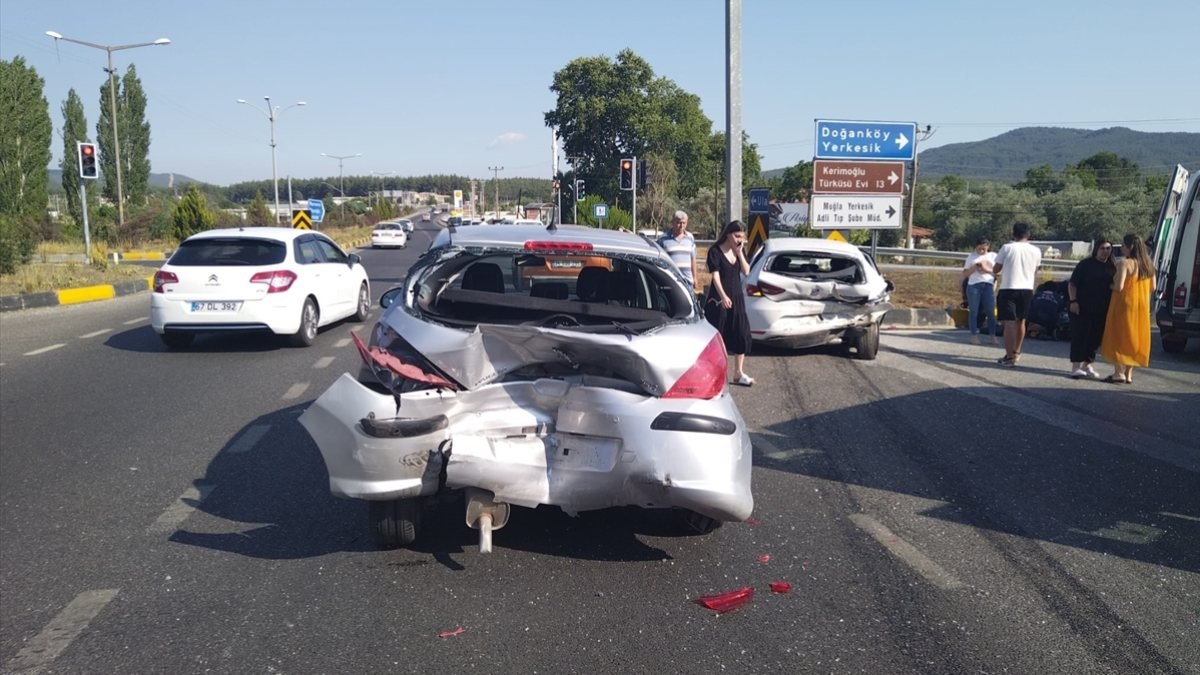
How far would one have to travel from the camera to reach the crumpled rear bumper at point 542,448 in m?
4.52

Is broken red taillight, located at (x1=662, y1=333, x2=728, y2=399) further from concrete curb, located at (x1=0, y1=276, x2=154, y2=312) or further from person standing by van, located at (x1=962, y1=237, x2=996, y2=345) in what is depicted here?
concrete curb, located at (x1=0, y1=276, x2=154, y2=312)

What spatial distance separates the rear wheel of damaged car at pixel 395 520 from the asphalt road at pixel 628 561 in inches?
5.0

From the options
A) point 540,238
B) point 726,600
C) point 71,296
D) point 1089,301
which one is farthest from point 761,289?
point 71,296

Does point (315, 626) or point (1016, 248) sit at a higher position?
point (1016, 248)

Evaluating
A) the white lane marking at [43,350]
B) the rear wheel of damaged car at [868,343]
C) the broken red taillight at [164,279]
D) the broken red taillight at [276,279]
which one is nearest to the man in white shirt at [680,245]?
the rear wheel of damaged car at [868,343]

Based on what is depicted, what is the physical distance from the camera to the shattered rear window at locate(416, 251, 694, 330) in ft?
17.8

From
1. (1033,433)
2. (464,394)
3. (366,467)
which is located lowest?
(1033,433)

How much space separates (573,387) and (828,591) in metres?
1.55

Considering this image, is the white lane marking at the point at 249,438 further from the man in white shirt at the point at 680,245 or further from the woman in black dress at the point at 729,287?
the man in white shirt at the point at 680,245

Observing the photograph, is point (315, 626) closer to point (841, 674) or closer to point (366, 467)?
point (366, 467)

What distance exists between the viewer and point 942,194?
7806cm

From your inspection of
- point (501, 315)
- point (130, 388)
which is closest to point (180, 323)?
point (130, 388)

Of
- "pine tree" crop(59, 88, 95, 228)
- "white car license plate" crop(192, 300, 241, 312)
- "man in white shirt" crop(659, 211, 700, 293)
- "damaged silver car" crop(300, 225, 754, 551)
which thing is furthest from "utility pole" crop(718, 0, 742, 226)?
"pine tree" crop(59, 88, 95, 228)

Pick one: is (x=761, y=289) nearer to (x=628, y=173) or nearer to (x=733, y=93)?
(x=733, y=93)
